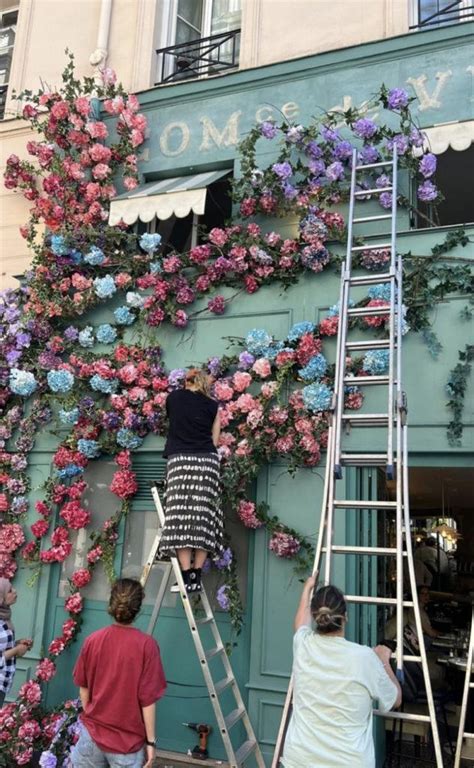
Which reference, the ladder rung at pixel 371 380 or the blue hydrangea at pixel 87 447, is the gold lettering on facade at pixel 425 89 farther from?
the blue hydrangea at pixel 87 447

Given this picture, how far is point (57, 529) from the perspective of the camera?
21.9ft

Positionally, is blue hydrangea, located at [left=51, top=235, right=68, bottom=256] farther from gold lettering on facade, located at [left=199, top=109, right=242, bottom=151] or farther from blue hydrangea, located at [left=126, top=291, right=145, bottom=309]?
gold lettering on facade, located at [left=199, top=109, right=242, bottom=151]

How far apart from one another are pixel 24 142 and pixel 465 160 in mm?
5355

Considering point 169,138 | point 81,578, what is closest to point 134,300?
point 169,138

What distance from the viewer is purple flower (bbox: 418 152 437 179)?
248 inches

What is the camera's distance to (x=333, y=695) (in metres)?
3.05

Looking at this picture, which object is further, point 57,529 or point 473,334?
point 57,529

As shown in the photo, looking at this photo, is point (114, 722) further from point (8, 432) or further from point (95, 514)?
point (8, 432)

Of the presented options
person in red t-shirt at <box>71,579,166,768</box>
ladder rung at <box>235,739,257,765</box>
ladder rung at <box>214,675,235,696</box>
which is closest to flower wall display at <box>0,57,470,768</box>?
ladder rung at <box>214,675,235,696</box>

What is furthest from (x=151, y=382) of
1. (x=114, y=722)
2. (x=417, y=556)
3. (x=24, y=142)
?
(x=417, y=556)

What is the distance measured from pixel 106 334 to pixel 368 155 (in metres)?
3.15

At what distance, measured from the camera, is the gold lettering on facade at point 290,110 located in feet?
23.3

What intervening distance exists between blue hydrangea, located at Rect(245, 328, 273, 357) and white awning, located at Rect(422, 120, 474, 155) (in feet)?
7.49

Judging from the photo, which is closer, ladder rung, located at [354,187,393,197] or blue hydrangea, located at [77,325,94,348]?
ladder rung, located at [354,187,393,197]
